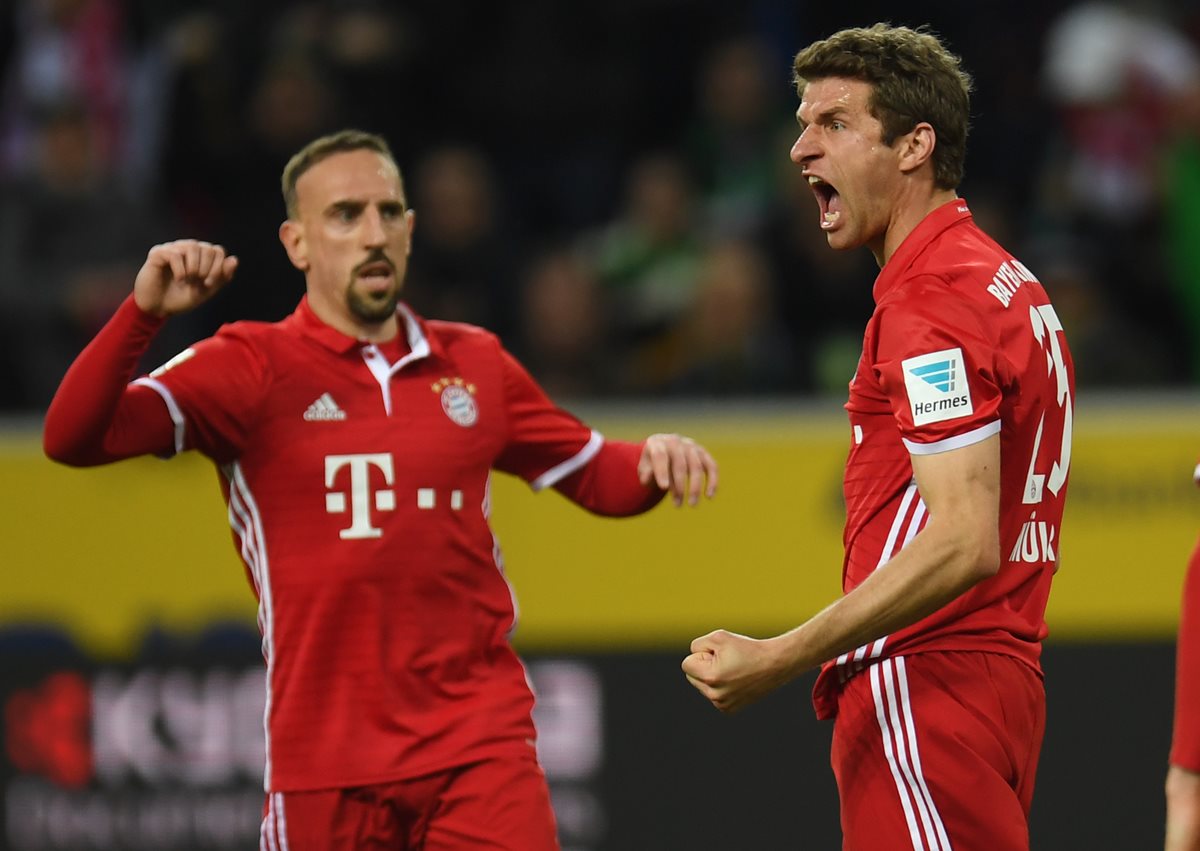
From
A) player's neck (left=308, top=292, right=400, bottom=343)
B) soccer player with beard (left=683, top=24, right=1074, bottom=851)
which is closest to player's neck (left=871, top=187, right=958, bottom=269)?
soccer player with beard (left=683, top=24, right=1074, bottom=851)

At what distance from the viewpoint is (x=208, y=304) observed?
9062 mm

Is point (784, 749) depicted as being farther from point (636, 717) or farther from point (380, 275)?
point (380, 275)

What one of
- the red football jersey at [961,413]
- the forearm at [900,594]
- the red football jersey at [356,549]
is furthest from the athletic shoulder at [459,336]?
the forearm at [900,594]

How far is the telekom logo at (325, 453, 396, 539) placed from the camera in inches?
188

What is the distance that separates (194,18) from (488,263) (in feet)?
7.21

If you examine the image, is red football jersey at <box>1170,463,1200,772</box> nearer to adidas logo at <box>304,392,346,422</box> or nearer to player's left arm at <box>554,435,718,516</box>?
player's left arm at <box>554,435,718,516</box>

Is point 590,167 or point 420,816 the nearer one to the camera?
point 420,816

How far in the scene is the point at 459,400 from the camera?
5.00 m

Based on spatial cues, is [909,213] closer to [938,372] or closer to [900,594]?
[938,372]

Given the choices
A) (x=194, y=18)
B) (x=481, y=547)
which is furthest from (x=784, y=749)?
(x=194, y=18)

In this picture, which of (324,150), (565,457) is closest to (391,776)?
(565,457)

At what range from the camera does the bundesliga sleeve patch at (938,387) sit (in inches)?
143

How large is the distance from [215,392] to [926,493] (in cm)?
191

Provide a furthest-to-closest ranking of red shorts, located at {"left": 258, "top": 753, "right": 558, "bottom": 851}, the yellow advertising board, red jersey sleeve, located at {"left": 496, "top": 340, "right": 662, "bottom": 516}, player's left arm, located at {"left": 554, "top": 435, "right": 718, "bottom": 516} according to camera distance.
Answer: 1. the yellow advertising board
2. red jersey sleeve, located at {"left": 496, "top": 340, "right": 662, "bottom": 516}
3. player's left arm, located at {"left": 554, "top": 435, "right": 718, "bottom": 516}
4. red shorts, located at {"left": 258, "top": 753, "right": 558, "bottom": 851}
